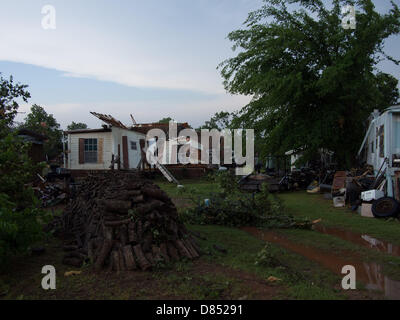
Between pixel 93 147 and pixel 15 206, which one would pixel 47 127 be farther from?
pixel 15 206

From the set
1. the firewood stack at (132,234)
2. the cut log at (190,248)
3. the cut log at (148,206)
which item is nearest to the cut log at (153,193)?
the firewood stack at (132,234)

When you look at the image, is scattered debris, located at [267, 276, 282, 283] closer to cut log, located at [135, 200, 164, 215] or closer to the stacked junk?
cut log, located at [135, 200, 164, 215]

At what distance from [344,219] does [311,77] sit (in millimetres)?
9356

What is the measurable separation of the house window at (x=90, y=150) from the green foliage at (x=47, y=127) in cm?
789

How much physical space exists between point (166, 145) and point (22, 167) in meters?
19.0

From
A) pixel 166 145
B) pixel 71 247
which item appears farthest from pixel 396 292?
pixel 166 145

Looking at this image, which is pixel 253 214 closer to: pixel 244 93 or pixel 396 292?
pixel 396 292

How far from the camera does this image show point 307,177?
17609 millimetres

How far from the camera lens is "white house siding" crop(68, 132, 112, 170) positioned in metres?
20.4

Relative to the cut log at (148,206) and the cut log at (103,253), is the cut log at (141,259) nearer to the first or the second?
the cut log at (103,253)

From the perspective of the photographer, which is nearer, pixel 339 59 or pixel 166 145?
pixel 339 59

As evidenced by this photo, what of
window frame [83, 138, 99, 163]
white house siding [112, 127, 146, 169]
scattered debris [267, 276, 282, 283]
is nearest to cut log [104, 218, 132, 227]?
scattered debris [267, 276, 282, 283]

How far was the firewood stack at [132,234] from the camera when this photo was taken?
479cm
